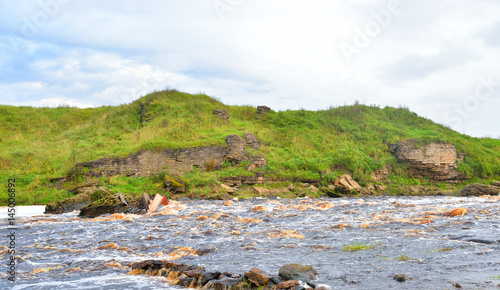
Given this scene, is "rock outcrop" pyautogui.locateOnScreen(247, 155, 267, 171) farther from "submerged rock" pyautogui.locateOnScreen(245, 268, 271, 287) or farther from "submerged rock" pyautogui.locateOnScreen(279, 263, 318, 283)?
"submerged rock" pyautogui.locateOnScreen(245, 268, 271, 287)

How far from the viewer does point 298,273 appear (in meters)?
6.06

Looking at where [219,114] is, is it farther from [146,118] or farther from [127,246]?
[127,246]

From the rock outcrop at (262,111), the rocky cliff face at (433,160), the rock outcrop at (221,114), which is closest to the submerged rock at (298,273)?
the rocky cliff face at (433,160)

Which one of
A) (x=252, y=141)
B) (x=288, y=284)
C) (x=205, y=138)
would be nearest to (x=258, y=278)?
(x=288, y=284)

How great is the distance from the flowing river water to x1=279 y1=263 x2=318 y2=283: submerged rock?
0.17 m

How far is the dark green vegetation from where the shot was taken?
2733cm

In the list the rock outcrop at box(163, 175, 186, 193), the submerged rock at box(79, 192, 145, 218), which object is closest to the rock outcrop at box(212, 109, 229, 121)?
the rock outcrop at box(163, 175, 186, 193)

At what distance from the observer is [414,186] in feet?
99.4

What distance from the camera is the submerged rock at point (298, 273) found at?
5.91 meters

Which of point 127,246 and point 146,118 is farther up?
point 146,118

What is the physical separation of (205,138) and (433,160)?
2160cm

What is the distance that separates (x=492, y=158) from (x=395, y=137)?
389 inches

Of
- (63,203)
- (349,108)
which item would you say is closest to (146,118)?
(63,203)

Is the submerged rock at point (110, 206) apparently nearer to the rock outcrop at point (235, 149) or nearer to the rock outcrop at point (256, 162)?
the rock outcrop at point (256, 162)
